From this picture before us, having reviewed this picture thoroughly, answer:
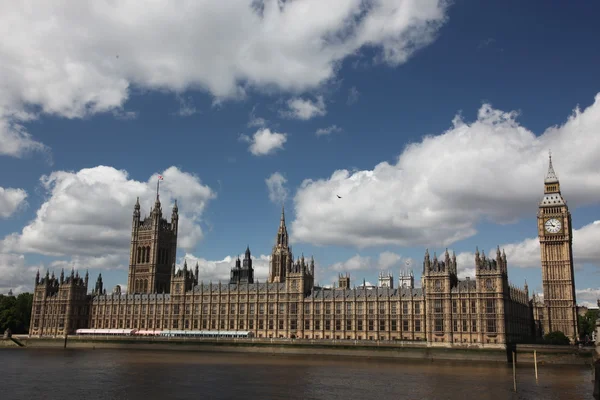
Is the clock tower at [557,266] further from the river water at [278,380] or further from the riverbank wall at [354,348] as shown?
the river water at [278,380]

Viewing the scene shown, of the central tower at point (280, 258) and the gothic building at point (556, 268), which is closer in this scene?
the gothic building at point (556, 268)

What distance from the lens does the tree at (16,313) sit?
574ft

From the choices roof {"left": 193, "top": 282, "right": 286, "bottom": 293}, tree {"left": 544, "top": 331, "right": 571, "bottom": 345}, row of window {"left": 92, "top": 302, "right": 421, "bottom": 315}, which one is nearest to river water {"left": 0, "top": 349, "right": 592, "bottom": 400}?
row of window {"left": 92, "top": 302, "right": 421, "bottom": 315}

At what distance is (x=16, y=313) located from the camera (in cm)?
17938

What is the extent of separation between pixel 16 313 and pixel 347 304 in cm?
10629

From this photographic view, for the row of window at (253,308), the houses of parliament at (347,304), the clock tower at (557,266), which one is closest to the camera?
the houses of parliament at (347,304)

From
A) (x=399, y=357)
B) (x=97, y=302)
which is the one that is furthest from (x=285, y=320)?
(x=97, y=302)

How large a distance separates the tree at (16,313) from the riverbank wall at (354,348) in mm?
19063

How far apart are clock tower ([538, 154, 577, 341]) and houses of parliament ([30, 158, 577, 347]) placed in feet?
→ 0.80

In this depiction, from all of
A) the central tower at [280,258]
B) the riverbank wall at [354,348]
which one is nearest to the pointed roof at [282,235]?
the central tower at [280,258]

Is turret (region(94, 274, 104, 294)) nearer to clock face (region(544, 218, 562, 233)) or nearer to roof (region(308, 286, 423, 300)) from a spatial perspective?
roof (region(308, 286, 423, 300))

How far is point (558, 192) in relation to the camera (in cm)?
16100

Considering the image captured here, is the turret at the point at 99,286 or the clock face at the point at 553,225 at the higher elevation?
the clock face at the point at 553,225

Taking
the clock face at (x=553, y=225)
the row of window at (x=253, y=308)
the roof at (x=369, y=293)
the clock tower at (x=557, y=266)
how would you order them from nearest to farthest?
the roof at (x=369, y=293), the row of window at (x=253, y=308), the clock tower at (x=557, y=266), the clock face at (x=553, y=225)
